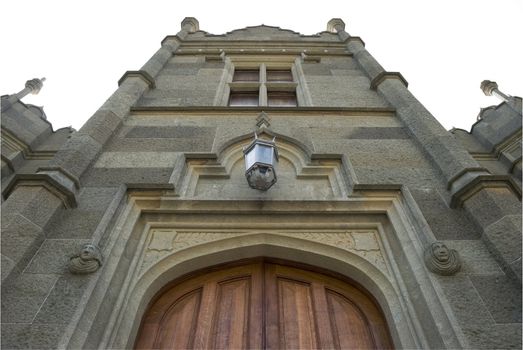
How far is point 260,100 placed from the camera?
304 inches

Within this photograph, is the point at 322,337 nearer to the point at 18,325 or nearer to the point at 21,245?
the point at 18,325

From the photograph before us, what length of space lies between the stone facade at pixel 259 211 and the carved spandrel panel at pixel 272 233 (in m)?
0.02

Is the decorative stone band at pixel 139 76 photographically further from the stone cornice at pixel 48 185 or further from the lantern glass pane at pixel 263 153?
the lantern glass pane at pixel 263 153

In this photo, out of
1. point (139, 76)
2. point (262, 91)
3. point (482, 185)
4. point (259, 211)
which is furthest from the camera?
point (262, 91)

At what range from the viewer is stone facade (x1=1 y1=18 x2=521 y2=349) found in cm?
305

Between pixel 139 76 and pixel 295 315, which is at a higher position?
pixel 139 76

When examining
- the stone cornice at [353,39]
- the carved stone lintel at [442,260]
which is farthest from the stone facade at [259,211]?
the stone cornice at [353,39]

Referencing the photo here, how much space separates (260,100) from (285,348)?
537cm

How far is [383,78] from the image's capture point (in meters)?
7.10

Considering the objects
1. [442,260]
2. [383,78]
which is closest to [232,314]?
[442,260]

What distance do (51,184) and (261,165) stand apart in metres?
2.11

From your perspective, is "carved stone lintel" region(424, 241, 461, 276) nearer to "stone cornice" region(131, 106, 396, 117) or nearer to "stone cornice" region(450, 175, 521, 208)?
"stone cornice" region(450, 175, 521, 208)

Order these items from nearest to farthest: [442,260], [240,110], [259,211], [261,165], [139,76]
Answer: [442,260] < [261,165] < [259,211] < [240,110] < [139,76]

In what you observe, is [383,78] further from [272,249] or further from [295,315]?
[295,315]
